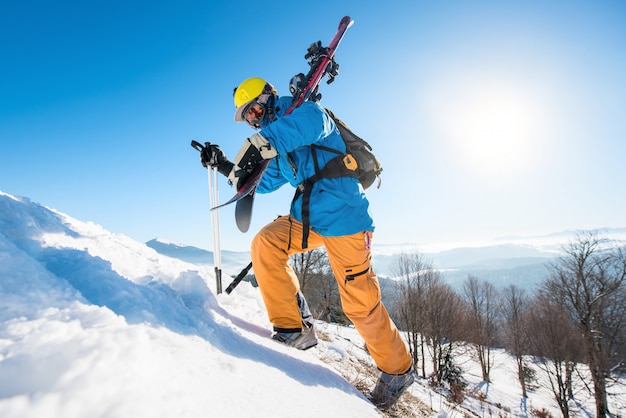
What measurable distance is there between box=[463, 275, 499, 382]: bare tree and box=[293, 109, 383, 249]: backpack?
3689cm

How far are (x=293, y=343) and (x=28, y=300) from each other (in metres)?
1.84

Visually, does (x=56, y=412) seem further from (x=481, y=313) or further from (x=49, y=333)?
(x=481, y=313)

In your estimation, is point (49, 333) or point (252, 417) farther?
point (252, 417)

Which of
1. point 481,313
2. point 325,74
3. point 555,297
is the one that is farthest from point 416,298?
point 325,74

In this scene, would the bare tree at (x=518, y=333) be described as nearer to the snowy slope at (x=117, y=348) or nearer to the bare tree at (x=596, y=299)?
the bare tree at (x=596, y=299)

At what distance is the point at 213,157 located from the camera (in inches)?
110

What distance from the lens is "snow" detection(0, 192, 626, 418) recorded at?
2.57ft

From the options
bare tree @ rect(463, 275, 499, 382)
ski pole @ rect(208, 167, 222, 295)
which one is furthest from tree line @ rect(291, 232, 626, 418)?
ski pole @ rect(208, 167, 222, 295)

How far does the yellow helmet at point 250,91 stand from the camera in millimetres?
2867

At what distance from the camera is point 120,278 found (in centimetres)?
161

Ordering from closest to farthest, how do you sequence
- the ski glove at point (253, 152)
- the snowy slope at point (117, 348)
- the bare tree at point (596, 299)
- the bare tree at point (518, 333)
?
the snowy slope at point (117, 348) → the ski glove at point (253, 152) → the bare tree at point (596, 299) → the bare tree at point (518, 333)

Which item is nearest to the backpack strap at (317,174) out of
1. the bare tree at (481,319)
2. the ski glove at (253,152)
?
the ski glove at (253,152)

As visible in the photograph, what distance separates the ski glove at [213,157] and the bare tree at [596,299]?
2680cm

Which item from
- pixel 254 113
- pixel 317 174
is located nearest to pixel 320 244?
pixel 317 174
